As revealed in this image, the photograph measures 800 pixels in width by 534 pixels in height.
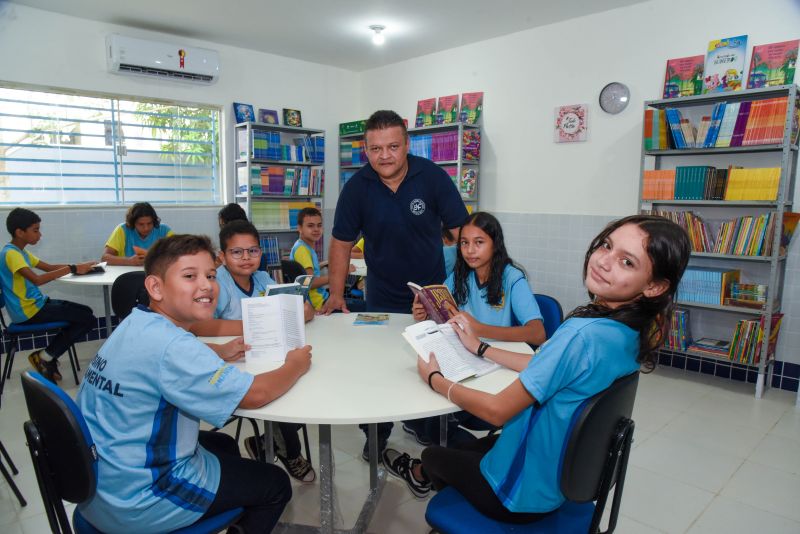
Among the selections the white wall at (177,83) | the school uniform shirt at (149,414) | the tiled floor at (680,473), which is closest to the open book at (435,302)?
the school uniform shirt at (149,414)

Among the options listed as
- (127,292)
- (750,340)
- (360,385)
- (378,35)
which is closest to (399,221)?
(360,385)

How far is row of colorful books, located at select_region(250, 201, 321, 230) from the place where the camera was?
18.5 feet

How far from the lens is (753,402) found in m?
3.47

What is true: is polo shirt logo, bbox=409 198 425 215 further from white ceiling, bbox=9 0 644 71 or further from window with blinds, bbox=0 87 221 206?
window with blinds, bbox=0 87 221 206

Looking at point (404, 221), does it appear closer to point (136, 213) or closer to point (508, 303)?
point (508, 303)

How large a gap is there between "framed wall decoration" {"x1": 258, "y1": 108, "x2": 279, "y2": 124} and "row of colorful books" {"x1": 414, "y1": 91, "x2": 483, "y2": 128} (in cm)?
164

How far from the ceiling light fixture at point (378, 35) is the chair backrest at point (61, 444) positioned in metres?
4.54

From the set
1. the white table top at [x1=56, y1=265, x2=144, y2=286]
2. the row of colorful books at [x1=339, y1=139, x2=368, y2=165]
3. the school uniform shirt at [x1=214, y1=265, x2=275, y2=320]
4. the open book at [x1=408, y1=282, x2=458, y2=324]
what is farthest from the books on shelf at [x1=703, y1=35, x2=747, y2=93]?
the white table top at [x1=56, y1=265, x2=144, y2=286]

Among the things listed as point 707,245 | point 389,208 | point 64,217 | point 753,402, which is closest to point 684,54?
point 707,245

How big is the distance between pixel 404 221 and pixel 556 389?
142 cm

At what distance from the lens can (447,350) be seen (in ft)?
5.13

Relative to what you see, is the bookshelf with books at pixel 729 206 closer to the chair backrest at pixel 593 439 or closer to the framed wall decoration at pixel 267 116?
the chair backrest at pixel 593 439

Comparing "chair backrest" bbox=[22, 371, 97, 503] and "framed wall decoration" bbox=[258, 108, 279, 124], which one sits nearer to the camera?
"chair backrest" bbox=[22, 371, 97, 503]

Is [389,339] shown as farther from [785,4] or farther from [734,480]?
[785,4]
